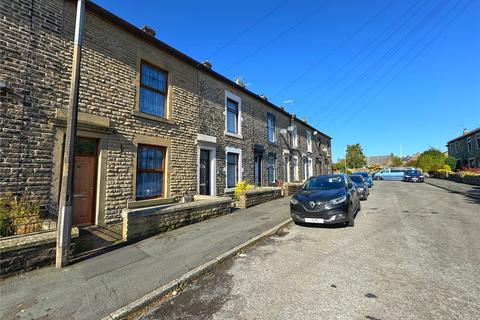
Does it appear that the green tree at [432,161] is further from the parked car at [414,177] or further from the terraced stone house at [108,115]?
the terraced stone house at [108,115]

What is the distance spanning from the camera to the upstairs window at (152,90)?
8.66 m

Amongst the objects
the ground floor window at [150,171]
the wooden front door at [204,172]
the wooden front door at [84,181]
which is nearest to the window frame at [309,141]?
the wooden front door at [204,172]

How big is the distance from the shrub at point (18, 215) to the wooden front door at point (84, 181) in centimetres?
107

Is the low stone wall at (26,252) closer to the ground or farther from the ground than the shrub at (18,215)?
closer to the ground

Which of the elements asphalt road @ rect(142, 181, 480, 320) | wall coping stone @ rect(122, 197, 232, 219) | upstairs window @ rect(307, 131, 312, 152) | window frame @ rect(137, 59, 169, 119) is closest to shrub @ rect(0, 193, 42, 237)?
wall coping stone @ rect(122, 197, 232, 219)

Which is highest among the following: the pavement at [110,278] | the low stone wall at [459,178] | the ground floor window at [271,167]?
the ground floor window at [271,167]

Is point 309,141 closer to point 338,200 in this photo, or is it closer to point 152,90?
point 338,200

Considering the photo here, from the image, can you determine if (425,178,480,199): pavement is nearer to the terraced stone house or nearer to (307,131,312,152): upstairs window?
(307,131,312,152): upstairs window

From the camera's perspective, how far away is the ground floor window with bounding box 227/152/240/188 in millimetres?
12734

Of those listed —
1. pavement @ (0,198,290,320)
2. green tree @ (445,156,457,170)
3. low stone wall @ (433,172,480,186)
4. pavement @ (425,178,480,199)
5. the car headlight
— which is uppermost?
green tree @ (445,156,457,170)

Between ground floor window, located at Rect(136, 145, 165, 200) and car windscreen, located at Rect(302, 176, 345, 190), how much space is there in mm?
5429

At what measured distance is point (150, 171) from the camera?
8719mm

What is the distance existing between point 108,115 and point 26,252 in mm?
4457

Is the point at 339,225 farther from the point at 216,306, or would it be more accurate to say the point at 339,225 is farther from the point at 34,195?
the point at 34,195
